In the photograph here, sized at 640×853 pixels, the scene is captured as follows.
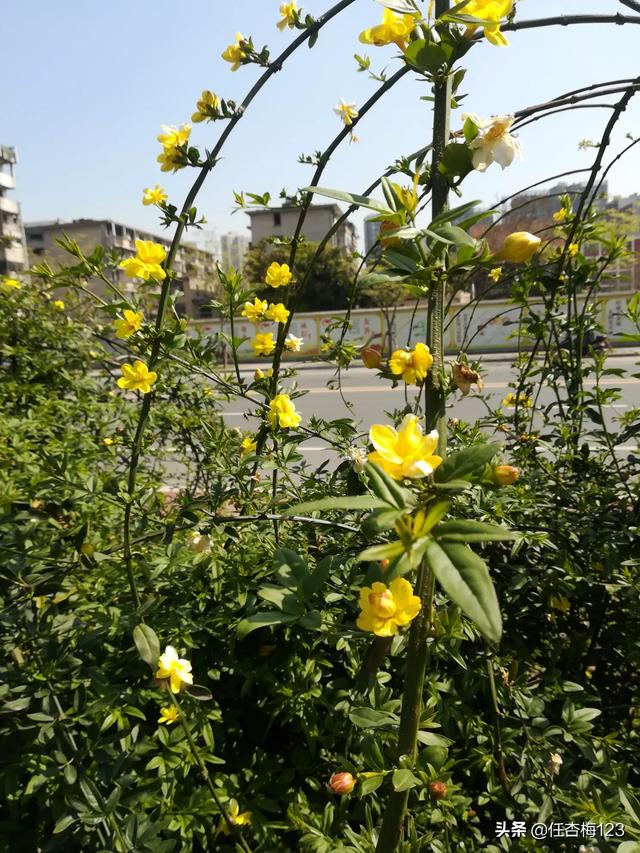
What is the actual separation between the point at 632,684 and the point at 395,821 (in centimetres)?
79

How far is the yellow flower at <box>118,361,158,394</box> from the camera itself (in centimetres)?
94

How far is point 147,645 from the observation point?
79 cm

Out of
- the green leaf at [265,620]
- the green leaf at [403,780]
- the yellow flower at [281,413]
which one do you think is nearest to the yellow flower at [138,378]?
the yellow flower at [281,413]

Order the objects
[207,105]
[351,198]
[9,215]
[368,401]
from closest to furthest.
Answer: [351,198] → [207,105] → [368,401] → [9,215]

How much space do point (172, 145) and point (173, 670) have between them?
91 centimetres

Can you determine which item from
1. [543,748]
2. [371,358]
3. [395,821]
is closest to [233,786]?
[395,821]

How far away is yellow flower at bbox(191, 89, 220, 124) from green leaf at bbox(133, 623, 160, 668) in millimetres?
931

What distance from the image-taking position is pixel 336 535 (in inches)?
43.3

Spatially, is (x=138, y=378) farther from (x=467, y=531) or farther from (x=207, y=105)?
(x=467, y=531)

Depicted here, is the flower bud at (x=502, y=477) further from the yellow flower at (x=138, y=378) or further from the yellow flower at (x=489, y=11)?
the yellow flower at (x=138, y=378)

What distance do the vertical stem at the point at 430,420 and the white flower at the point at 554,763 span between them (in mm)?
354

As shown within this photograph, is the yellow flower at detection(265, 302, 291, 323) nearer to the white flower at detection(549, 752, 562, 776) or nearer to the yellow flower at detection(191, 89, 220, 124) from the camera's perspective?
the yellow flower at detection(191, 89, 220, 124)

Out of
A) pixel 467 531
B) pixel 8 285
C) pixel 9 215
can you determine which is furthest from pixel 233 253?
pixel 467 531

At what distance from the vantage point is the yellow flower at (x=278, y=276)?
132cm
